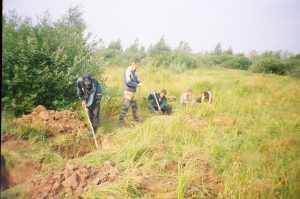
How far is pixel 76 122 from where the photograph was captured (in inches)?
203

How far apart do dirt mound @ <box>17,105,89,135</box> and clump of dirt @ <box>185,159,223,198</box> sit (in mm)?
2290

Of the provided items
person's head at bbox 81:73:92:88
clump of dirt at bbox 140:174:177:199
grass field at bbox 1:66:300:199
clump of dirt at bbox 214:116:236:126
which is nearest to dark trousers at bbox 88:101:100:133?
grass field at bbox 1:66:300:199

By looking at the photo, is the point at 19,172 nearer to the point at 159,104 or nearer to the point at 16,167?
the point at 16,167

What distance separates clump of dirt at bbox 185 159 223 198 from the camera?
342 centimetres

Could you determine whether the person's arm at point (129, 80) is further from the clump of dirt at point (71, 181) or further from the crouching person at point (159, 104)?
the clump of dirt at point (71, 181)

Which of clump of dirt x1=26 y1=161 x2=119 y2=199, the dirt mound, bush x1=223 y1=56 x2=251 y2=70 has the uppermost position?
bush x1=223 y1=56 x2=251 y2=70

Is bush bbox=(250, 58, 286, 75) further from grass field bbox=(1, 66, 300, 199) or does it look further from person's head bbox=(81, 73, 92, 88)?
person's head bbox=(81, 73, 92, 88)

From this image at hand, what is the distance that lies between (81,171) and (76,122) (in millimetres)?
1778

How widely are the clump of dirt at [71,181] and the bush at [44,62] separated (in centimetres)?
147

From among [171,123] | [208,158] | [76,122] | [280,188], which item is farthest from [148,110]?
[280,188]

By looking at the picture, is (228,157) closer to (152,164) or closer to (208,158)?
(208,158)

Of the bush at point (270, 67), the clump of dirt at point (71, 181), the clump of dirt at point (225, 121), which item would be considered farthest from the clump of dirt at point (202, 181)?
the bush at point (270, 67)

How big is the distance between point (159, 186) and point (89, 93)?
2470 millimetres

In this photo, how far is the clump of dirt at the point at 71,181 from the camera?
319 centimetres
